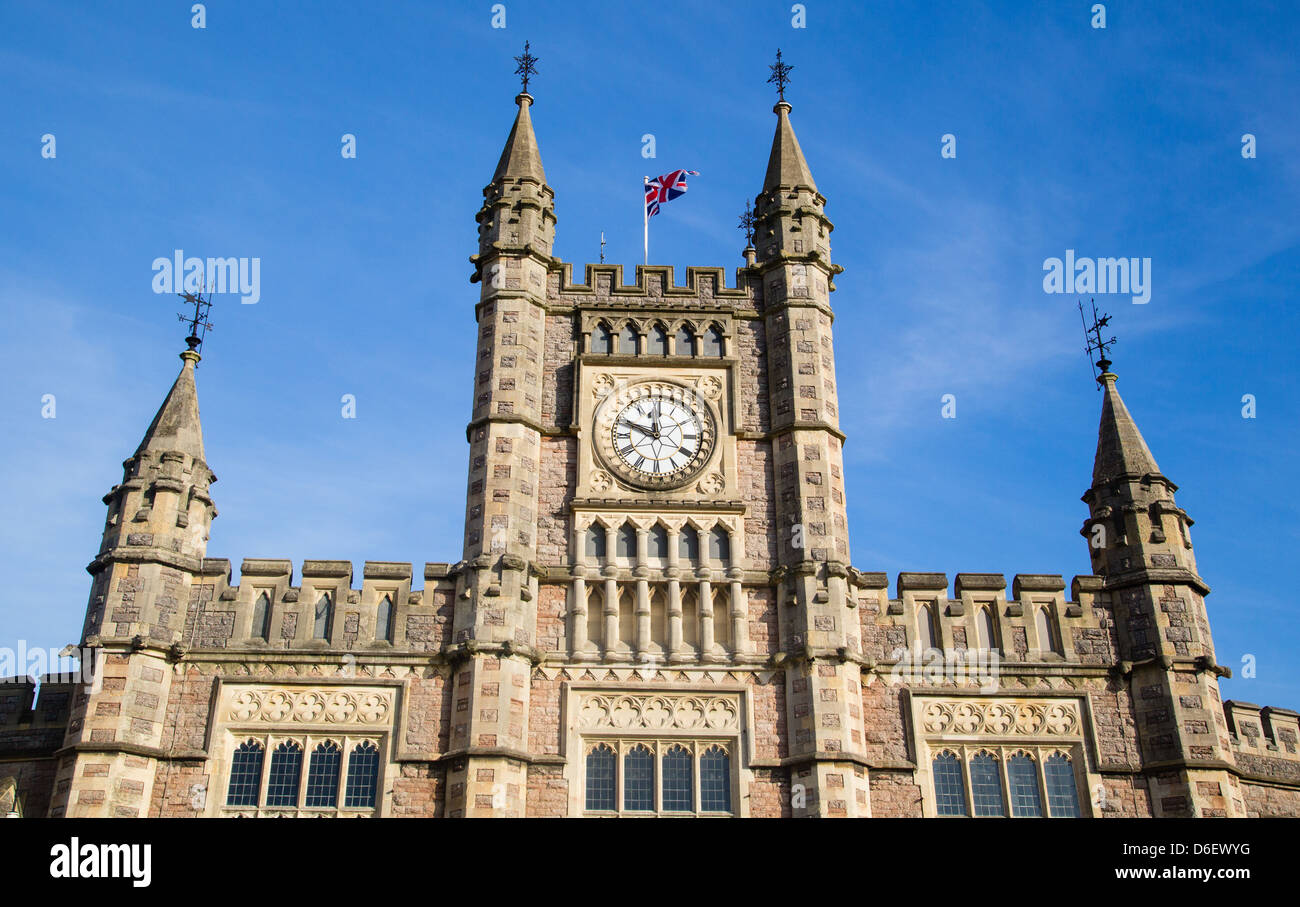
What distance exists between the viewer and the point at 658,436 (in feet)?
98.0

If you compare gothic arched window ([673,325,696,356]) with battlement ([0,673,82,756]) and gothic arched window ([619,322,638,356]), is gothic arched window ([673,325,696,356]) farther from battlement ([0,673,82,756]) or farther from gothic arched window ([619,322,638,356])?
battlement ([0,673,82,756])

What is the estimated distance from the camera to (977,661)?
2716 centimetres

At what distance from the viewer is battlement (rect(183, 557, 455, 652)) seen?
2664cm

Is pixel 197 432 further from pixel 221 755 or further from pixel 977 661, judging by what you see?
pixel 977 661

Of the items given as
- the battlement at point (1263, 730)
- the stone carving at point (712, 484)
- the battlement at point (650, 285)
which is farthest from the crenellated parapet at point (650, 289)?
the battlement at point (1263, 730)

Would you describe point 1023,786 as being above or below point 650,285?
below

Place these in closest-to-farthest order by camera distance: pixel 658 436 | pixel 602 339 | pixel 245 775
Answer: pixel 245 775
pixel 658 436
pixel 602 339

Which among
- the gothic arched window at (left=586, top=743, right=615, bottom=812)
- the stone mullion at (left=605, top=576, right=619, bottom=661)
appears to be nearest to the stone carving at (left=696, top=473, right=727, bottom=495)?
the stone mullion at (left=605, top=576, right=619, bottom=661)

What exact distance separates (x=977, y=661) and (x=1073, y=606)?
2.61 meters

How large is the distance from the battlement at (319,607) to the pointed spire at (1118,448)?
1537 cm

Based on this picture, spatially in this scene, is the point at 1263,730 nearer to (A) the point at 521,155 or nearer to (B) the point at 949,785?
(B) the point at 949,785

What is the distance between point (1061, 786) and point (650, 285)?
1522 centimetres

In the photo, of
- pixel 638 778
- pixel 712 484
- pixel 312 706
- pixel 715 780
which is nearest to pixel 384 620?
pixel 312 706

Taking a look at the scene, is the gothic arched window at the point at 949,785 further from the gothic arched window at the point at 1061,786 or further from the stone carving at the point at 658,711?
the stone carving at the point at 658,711
